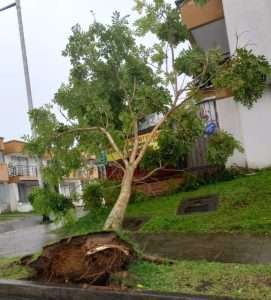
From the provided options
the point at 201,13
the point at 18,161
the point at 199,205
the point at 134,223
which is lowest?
the point at 134,223

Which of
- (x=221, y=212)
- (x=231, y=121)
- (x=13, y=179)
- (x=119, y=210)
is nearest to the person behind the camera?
(x=119, y=210)

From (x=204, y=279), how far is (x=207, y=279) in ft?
0.11

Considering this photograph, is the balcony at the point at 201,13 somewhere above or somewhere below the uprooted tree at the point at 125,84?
above

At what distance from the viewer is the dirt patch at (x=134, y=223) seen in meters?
9.52

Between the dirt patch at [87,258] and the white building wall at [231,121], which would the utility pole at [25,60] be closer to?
the white building wall at [231,121]

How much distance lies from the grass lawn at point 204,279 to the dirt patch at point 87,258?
0.25 m

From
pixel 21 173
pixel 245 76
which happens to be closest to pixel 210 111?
pixel 245 76

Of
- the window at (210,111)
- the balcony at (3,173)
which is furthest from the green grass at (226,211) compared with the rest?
the balcony at (3,173)

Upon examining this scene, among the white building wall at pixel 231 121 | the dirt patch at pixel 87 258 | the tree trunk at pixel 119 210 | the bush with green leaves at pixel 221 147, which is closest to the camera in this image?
the dirt patch at pixel 87 258

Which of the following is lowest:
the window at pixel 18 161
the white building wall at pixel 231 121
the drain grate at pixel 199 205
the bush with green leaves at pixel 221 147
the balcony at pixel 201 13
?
the drain grate at pixel 199 205

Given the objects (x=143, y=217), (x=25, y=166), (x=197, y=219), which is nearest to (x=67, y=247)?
(x=197, y=219)

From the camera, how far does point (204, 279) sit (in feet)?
15.8

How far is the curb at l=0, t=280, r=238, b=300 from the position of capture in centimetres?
432

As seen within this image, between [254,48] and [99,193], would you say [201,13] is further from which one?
[99,193]
